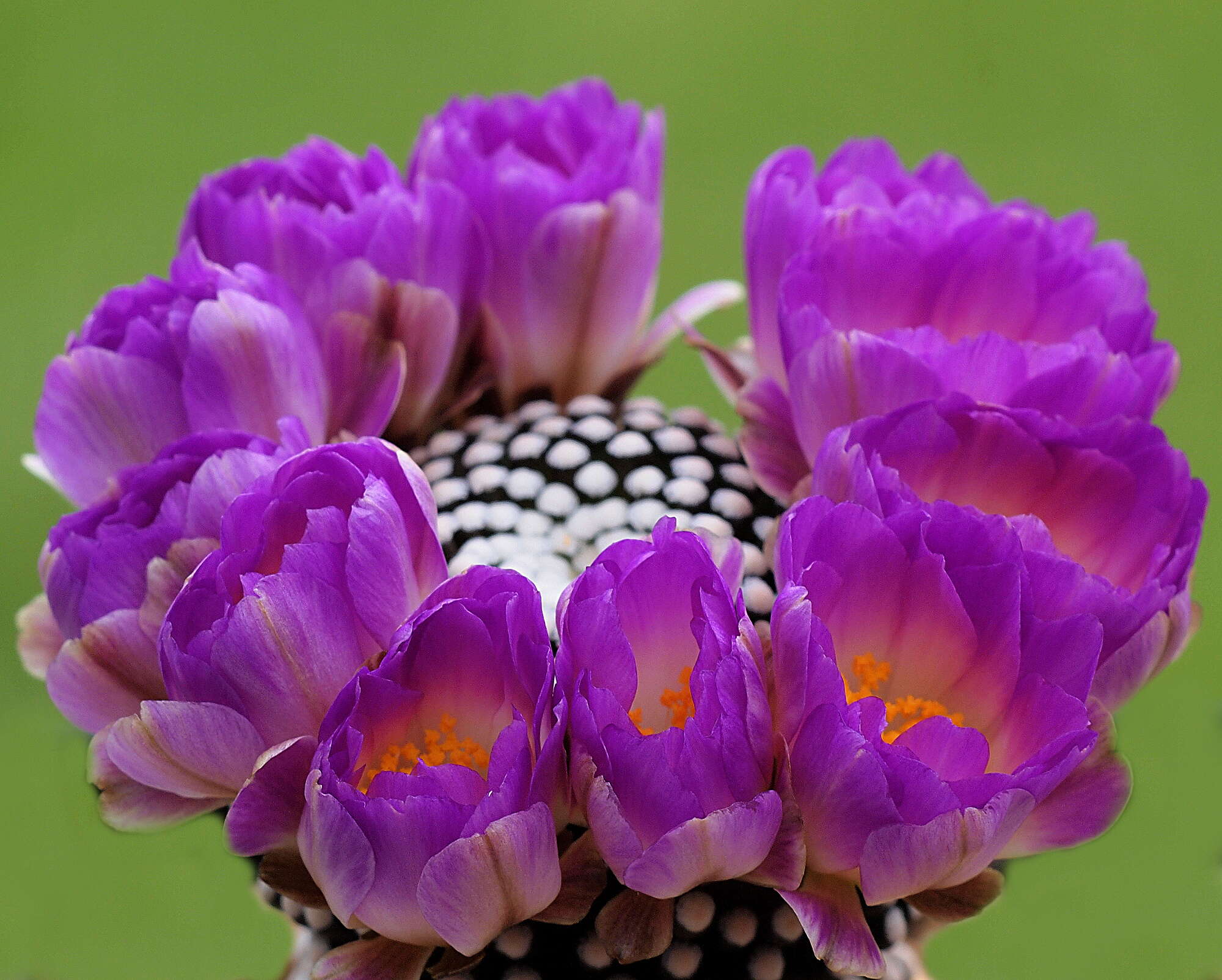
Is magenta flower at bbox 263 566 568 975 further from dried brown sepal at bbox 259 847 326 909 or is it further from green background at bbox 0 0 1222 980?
green background at bbox 0 0 1222 980

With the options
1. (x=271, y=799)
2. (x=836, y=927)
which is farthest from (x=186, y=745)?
(x=836, y=927)

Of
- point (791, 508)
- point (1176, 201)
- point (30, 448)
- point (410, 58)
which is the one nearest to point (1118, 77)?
point (1176, 201)

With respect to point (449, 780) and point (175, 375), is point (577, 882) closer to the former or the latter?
point (449, 780)

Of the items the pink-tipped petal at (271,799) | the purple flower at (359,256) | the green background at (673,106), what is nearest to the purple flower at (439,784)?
the pink-tipped petal at (271,799)

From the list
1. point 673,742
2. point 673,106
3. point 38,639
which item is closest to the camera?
point 673,742

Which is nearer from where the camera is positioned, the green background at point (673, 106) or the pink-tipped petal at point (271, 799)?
the pink-tipped petal at point (271, 799)

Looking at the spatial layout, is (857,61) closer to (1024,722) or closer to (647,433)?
(647,433)

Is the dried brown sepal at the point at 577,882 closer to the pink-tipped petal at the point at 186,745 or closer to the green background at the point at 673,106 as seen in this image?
the pink-tipped petal at the point at 186,745
